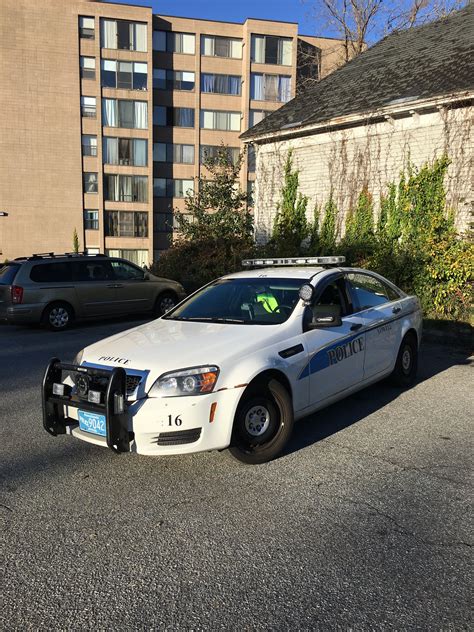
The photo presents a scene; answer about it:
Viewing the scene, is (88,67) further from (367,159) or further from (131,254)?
(367,159)

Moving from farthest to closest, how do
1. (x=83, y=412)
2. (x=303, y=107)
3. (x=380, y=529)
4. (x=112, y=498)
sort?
1. (x=303, y=107)
2. (x=83, y=412)
3. (x=112, y=498)
4. (x=380, y=529)

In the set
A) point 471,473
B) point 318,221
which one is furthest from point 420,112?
point 471,473

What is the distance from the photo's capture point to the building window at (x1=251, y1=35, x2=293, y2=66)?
39969 millimetres

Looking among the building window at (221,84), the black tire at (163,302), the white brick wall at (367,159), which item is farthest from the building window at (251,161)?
the black tire at (163,302)

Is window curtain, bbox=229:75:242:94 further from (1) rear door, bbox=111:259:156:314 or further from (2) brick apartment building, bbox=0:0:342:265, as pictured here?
Answer: (1) rear door, bbox=111:259:156:314

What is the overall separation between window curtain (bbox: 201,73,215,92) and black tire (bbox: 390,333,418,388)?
38156mm

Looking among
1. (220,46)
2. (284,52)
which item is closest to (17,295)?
(220,46)

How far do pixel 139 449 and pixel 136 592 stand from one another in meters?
1.20

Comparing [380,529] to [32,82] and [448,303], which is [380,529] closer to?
[448,303]

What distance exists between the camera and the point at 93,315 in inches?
458

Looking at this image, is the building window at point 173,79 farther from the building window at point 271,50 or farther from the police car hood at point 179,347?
the police car hood at point 179,347

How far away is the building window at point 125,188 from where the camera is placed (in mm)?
38250

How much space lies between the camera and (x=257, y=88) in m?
40.2

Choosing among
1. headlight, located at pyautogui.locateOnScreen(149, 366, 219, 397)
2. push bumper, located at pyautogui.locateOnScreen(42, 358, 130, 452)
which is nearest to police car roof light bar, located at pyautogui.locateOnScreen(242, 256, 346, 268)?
headlight, located at pyautogui.locateOnScreen(149, 366, 219, 397)
